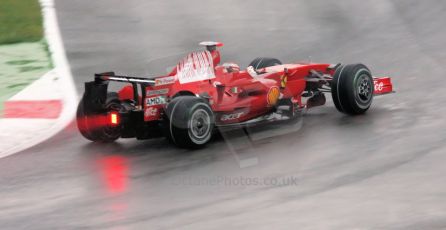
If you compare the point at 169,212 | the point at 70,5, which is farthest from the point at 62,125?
the point at 70,5

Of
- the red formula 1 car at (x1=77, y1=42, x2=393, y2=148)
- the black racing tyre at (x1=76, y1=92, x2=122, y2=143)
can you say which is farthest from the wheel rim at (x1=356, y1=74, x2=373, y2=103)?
the black racing tyre at (x1=76, y1=92, x2=122, y2=143)

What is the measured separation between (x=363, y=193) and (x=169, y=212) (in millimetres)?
1914

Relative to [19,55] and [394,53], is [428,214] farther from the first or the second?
[19,55]

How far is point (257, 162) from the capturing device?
10.2m

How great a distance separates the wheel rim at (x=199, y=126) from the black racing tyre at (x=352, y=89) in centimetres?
222

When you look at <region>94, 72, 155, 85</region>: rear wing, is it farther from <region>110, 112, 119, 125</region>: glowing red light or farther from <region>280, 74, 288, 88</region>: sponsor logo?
<region>280, 74, 288, 88</region>: sponsor logo

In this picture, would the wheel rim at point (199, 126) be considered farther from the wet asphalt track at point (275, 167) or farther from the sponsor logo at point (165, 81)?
the sponsor logo at point (165, 81)

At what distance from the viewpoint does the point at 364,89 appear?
12281 millimetres

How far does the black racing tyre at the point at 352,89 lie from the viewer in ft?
39.5

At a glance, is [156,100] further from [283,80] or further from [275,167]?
[283,80]

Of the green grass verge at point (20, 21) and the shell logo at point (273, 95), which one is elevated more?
the green grass verge at point (20, 21)

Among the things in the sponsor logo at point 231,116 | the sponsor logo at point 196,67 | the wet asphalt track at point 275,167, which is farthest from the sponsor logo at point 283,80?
the sponsor logo at point 196,67

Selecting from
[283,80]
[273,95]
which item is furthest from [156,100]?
[283,80]

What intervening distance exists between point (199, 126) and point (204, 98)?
0.56 meters
